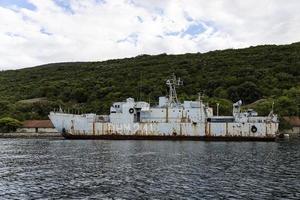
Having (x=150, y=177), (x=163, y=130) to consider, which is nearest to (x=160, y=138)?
(x=163, y=130)

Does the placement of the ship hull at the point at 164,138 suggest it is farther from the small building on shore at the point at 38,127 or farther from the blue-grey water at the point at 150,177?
the blue-grey water at the point at 150,177

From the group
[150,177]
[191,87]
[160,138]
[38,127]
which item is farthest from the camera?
[191,87]

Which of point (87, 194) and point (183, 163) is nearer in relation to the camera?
point (87, 194)

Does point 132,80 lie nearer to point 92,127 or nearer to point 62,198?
point 92,127

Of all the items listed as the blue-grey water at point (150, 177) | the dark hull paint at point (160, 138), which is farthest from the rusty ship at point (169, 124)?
the blue-grey water at point (150, 177)

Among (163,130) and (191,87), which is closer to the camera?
(163,130)

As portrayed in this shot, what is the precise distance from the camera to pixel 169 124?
285 ft

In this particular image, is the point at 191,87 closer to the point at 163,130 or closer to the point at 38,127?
the point at 38,127

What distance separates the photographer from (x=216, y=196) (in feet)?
89.7

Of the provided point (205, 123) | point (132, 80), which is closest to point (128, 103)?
point (205, 123)

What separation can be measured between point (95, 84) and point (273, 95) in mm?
74712

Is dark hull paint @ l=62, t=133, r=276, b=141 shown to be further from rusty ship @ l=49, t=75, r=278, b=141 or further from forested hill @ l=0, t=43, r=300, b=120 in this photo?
forested hill @ l=0, t=43, r=300, b=120

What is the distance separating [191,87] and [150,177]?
12821cm

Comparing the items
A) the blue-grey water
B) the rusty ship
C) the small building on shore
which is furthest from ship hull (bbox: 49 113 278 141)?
the blue-grey water
